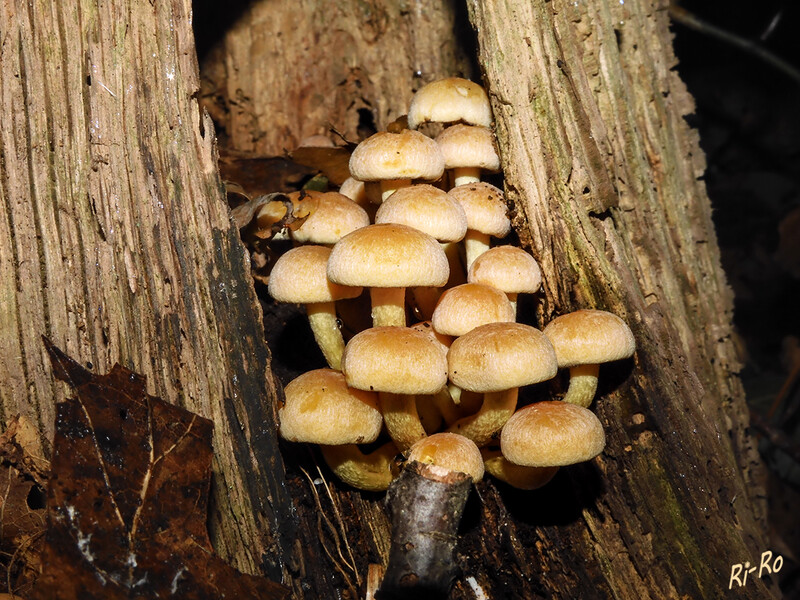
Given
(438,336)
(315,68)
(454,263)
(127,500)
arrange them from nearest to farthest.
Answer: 1. (127,500)
2. (438,336)
3. (454,263)
4. (315,68)

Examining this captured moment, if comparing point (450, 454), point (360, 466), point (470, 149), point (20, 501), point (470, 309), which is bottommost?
point (20, 501)

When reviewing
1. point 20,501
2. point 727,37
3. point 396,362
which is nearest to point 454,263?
point 396,362

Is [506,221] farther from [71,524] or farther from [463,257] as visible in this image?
[71,524]

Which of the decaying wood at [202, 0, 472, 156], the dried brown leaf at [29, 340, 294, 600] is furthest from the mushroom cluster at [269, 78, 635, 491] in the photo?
the decaying wood at [202, 0, 472, 156]

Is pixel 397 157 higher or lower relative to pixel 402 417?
higher

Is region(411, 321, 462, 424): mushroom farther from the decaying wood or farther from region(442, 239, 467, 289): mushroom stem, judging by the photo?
the decaying wood

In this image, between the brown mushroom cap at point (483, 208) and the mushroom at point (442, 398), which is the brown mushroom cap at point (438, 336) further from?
→ the brown mushroom cap at point (483, 208)

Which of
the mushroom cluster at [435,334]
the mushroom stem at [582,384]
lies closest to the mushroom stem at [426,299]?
the mushroom cluster at [435,334]

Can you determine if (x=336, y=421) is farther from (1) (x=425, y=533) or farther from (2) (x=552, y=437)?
(2) (x=552, y=437)
